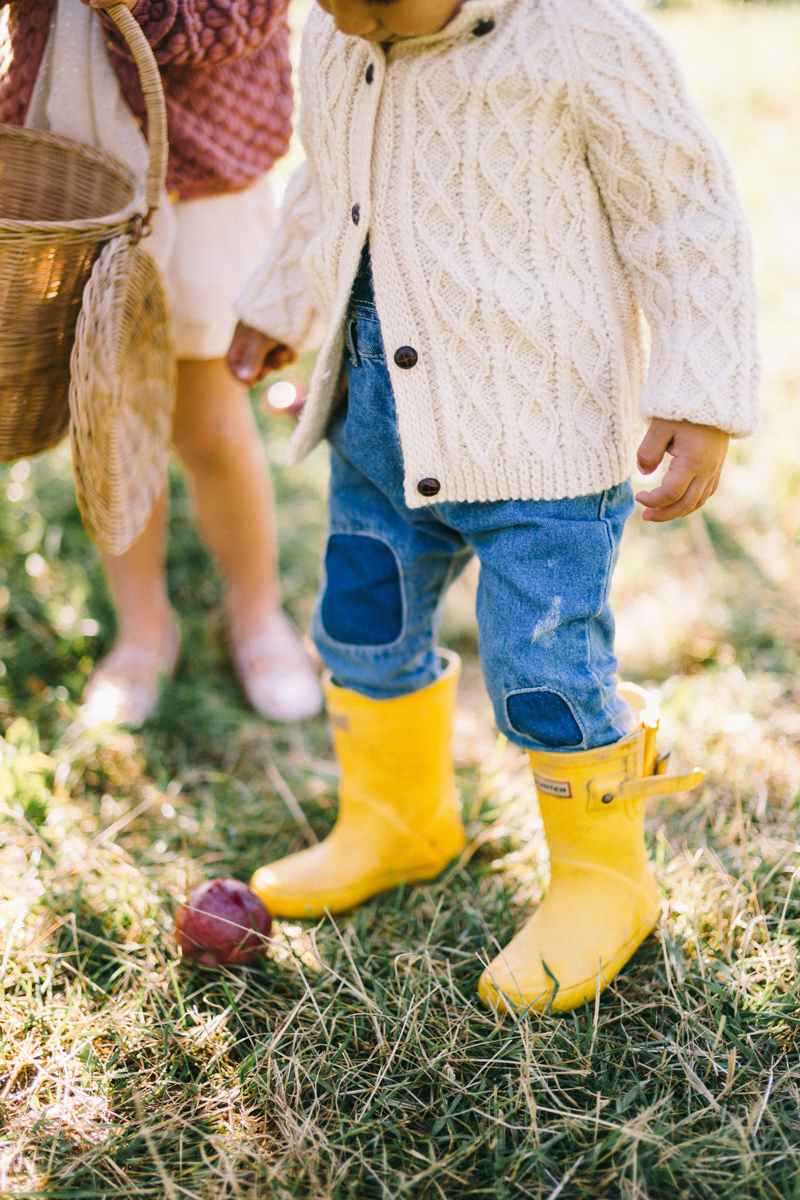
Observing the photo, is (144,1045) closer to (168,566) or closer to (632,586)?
(168,566)

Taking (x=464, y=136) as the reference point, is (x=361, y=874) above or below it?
below

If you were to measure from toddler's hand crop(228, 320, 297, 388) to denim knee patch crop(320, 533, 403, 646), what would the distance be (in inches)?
11.5

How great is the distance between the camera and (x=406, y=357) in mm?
1116

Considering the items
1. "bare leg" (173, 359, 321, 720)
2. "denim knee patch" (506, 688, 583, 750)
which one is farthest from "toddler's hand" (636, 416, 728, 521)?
"bare leg" (173, 359, 321, 720)

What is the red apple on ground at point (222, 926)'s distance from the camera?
1.32m

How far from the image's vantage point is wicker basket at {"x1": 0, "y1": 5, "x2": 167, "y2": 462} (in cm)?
119

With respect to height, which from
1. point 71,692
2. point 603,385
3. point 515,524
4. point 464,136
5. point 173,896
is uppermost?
point 464,136

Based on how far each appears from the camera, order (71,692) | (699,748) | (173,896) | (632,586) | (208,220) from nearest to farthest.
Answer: (173,896) → (208,220) → (699,748) → (71,692) → (632,586)

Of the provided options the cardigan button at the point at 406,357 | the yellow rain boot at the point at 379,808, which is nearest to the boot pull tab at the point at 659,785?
the yellow rain boot at the point at 379,808

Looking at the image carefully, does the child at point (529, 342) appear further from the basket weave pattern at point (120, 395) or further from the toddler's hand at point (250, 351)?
the basket weave pattern at point (120, 395)

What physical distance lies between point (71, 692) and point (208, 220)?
1.11 meters

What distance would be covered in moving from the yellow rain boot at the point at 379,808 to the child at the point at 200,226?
0.58 metres

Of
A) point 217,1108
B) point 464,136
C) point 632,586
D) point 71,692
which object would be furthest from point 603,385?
point 71,692

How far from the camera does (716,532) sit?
2.53 m
